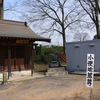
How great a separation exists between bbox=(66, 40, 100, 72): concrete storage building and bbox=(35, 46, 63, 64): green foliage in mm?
8529

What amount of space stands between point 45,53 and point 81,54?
459 inches

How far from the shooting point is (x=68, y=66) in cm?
1602

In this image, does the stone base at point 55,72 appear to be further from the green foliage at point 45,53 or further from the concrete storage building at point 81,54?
the green foliage at point 45,53

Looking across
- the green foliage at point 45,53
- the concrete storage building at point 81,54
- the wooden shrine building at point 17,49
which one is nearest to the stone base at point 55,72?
the wooden shrine building at point 17,49

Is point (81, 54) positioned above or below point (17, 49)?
below

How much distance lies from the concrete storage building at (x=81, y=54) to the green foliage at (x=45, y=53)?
853cm

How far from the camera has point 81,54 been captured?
14.9m

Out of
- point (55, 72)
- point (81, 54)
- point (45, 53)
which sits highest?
point (45, 53)

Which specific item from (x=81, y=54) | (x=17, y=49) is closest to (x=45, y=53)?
(x=81, y=54)

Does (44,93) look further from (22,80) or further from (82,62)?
(82,62)

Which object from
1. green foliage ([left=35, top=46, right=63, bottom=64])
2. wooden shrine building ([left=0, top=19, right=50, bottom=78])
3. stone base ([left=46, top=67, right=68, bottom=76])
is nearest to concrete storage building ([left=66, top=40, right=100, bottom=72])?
stone base ([left=46, top=67, right=68, bottom=76])

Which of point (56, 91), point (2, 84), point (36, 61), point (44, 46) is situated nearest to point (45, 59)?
point (36, 61)

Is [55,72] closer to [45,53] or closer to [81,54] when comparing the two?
[81,54]

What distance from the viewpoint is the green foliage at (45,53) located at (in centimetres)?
2422
